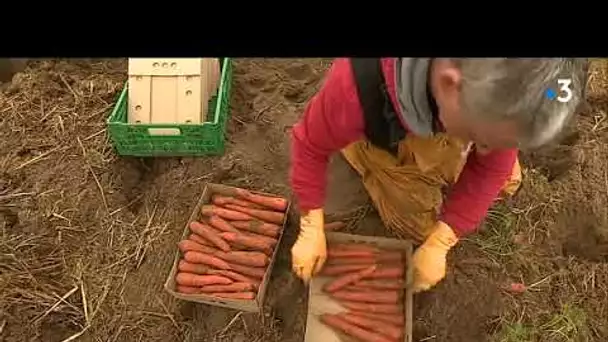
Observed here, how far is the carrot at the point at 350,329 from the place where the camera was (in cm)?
200

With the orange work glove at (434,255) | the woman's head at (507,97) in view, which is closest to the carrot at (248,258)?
the orange work glove at (434,255)

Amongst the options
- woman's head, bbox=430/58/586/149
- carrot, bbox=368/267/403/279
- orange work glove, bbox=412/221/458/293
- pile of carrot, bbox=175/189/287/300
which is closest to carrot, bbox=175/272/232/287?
pile of carrot, bbox=175/189/287/300

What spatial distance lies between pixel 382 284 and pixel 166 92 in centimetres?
98

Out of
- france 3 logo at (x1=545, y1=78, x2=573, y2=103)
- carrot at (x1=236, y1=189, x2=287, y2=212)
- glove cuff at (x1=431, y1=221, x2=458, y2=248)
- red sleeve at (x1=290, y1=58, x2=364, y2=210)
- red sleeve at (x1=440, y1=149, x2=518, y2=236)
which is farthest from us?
carrot at (x1=236, y1=189, x2=287, y2=212)

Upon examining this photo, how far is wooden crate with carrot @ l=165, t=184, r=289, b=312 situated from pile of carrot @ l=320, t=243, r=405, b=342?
0.20 meters

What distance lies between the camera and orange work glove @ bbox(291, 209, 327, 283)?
6.61 ft

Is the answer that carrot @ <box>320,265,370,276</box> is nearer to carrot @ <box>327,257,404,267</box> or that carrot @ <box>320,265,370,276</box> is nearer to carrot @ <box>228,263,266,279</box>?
carrot @ <box>327,257,404,267</box>
